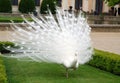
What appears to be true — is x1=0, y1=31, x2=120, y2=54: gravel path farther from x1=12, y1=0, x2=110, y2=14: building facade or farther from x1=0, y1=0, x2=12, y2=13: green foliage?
x1=12, y1=0, x2=110, y2=14: building facade

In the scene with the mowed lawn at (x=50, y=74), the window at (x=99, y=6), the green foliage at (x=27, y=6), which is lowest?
the window at (x=99, y=6)

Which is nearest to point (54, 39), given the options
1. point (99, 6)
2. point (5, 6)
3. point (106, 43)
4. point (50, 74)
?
point (50, 74)

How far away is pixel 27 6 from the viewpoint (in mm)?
41281

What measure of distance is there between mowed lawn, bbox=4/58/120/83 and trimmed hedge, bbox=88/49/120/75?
164mm

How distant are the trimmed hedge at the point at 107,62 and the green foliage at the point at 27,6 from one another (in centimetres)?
2753

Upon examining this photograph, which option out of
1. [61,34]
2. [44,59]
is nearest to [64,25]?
[61,34]

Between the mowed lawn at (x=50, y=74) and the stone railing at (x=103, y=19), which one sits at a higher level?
the mowed lawn at (x=50, y=74)

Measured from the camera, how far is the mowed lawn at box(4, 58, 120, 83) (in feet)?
35.6

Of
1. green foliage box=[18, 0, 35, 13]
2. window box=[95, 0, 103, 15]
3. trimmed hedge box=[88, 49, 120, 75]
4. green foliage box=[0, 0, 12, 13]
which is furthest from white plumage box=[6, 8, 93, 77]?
window box=[95, 0, 103, 15]

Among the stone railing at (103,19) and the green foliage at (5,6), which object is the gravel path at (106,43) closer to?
the stone railing at (103,19)

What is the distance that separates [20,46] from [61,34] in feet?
3.62

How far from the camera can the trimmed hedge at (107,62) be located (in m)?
12.1

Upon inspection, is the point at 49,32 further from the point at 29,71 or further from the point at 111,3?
the point at 111,3

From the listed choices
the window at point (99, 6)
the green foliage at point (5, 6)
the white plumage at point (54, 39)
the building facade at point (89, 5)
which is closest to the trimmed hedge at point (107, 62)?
the white plumage at point (54, 39)
